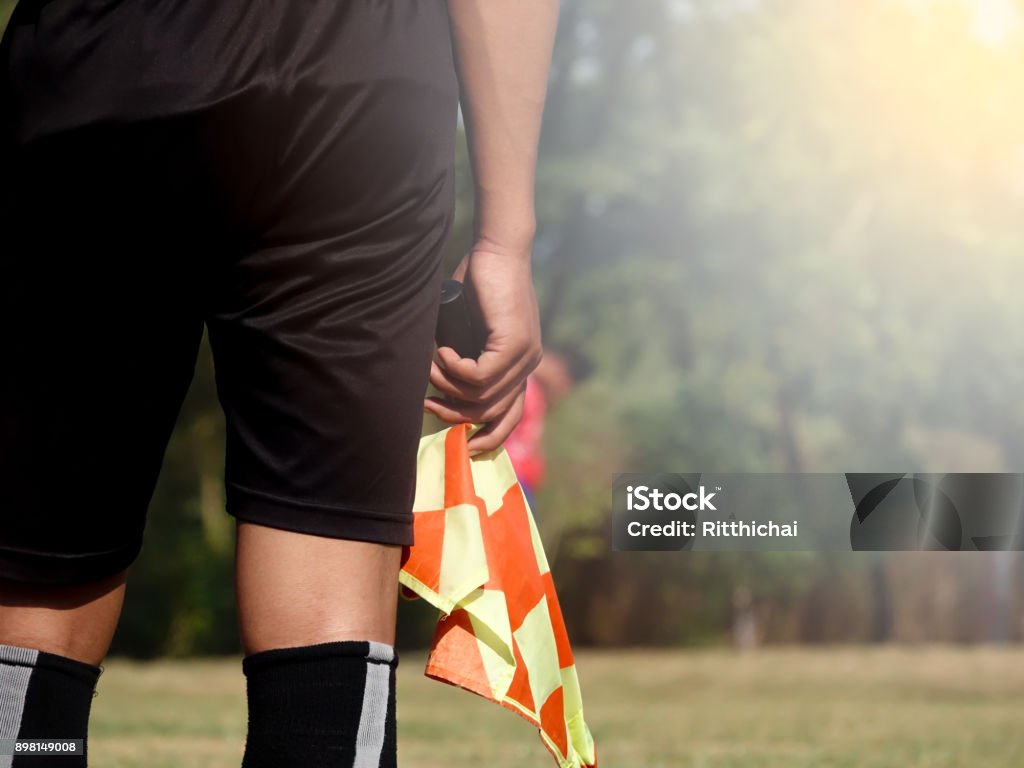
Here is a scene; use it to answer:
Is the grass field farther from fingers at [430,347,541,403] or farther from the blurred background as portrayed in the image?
the blurred background

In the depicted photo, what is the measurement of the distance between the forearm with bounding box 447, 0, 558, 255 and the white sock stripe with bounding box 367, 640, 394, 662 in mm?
445

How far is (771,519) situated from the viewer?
53.8 ft

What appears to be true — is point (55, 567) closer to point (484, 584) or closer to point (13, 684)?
point (13, 684)

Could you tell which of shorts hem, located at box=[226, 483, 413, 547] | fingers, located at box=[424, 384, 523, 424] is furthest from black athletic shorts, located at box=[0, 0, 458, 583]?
fingers, located at box=[424, 384, 523, 424]

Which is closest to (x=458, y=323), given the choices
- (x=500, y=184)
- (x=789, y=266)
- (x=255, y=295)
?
(x=500, y=184)

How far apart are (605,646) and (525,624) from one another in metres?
13.5

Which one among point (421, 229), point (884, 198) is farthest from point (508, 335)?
point (884, 198)

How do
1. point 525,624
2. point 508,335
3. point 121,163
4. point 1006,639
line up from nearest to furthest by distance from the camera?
1. point 121,163
2. point 508,335
3. point 525,624
4. point 1006,639

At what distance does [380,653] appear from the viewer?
1.25m

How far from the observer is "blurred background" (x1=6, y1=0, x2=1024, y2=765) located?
15.0 metres

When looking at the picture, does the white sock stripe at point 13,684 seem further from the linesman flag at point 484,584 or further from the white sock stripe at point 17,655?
the linesman flag at point 484,584

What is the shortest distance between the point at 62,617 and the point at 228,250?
409 mm

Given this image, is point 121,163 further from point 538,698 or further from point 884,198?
point 884,198

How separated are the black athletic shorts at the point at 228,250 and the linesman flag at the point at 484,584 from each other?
0.81ft
